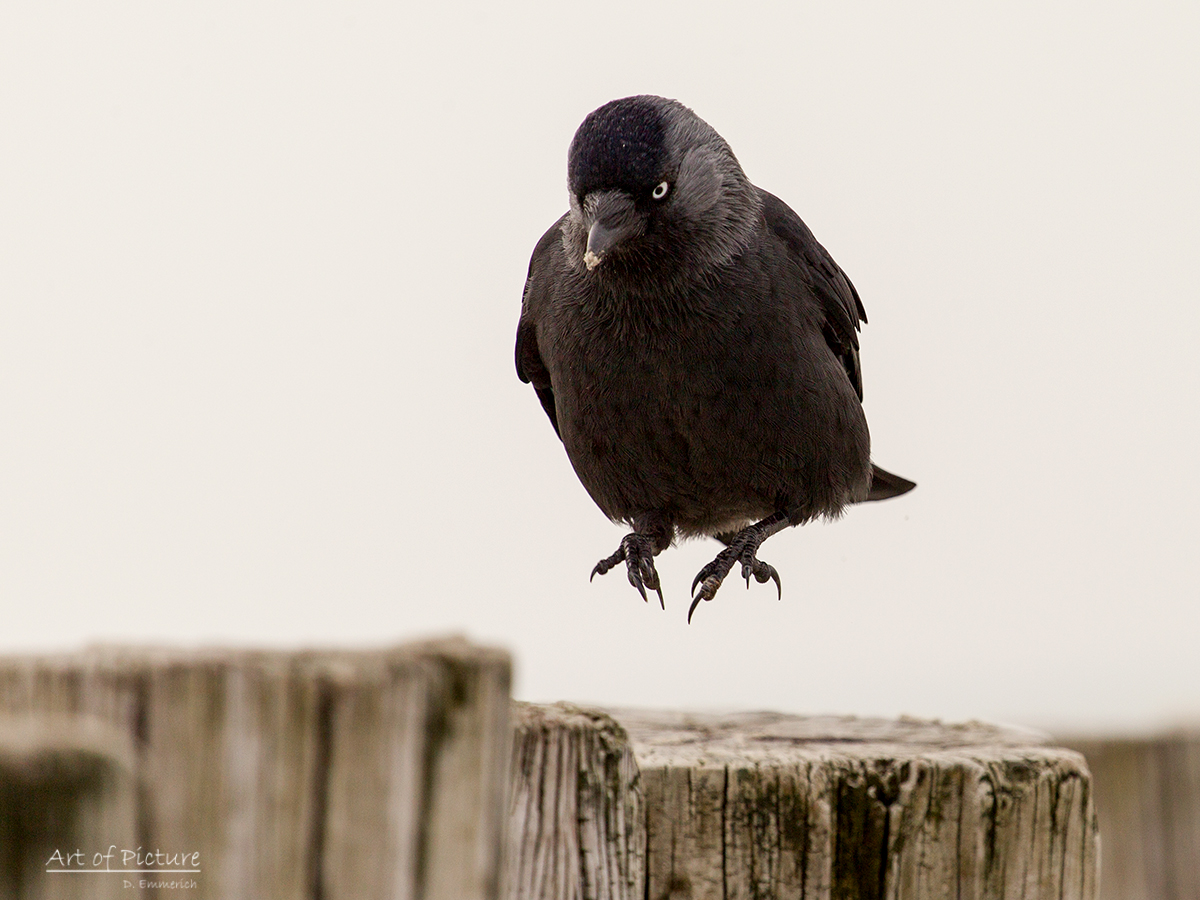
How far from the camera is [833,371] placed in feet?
15.4

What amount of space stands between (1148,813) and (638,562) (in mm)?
1992

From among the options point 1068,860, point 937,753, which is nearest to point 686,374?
point 937,753

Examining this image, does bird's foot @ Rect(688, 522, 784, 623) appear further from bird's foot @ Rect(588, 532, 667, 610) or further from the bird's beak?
the bird's beak

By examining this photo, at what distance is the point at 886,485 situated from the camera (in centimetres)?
589

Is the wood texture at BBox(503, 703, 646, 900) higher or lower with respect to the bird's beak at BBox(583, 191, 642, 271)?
lower

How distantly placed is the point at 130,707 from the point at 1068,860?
2086 millimetres

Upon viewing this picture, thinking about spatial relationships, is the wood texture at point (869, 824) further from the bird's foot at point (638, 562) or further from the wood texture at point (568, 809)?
the bird's foot at point (638, 562)

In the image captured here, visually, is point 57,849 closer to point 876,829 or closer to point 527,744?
point 527,744

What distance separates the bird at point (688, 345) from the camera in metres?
4.35

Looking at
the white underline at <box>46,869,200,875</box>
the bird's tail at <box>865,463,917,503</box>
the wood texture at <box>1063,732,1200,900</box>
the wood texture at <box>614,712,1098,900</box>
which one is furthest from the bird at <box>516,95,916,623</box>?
the white underline at <box>46,869,200,875</box>

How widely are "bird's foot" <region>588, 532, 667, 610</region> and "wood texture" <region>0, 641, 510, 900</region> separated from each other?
3395 millimetres

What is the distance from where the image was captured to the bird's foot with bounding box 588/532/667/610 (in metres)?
4.89

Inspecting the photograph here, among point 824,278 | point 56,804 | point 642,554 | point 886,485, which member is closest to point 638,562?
point 642,554

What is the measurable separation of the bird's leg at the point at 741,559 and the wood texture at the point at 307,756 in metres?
3.28
